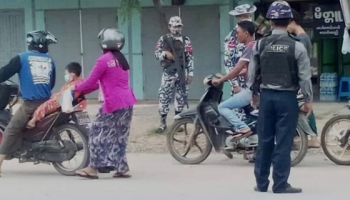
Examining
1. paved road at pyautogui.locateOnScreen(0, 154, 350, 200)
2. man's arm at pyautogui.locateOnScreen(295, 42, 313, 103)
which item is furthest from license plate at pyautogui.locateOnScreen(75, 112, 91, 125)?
man's arm at pyautogui.locateOnScreen(295, 42, 313, 103)

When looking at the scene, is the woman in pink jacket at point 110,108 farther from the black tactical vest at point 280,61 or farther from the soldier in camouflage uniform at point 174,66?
the soldier in camouflage uniform at point 174,66

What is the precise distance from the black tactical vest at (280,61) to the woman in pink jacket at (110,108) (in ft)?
6.11

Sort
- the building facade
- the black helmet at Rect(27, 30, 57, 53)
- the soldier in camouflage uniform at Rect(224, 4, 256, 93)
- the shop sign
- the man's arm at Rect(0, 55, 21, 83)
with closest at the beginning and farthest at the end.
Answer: the man's arm at Rect(0, 55, 21, 83), the black helmet at Rect(27, 30, 57, 53), the soldier in camouflage uniform at Rect(224, 4, 256, 93), the shop sign, the building facade

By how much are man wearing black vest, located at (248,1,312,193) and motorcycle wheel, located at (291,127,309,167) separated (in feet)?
5.55

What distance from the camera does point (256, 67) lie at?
9078 mm

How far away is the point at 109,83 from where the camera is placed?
32.4ft

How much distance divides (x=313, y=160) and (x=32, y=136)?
3721mm

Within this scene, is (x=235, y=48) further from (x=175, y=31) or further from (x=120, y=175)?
(x=120, y=175)

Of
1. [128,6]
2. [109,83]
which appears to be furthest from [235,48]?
[128,6]

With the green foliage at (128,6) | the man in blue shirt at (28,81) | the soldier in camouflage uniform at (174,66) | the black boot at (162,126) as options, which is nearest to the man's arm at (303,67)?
the man in blue shirt at (28,81)

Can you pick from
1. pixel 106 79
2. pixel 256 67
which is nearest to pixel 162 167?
pixel 106 79

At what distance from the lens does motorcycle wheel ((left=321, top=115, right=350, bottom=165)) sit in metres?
10.9

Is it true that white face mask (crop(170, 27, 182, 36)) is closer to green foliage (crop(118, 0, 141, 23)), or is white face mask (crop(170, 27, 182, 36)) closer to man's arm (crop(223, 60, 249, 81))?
man's arm (crop(223, 60, 249, 81))

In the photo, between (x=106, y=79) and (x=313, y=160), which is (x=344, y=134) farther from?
(x=106, y=79)
